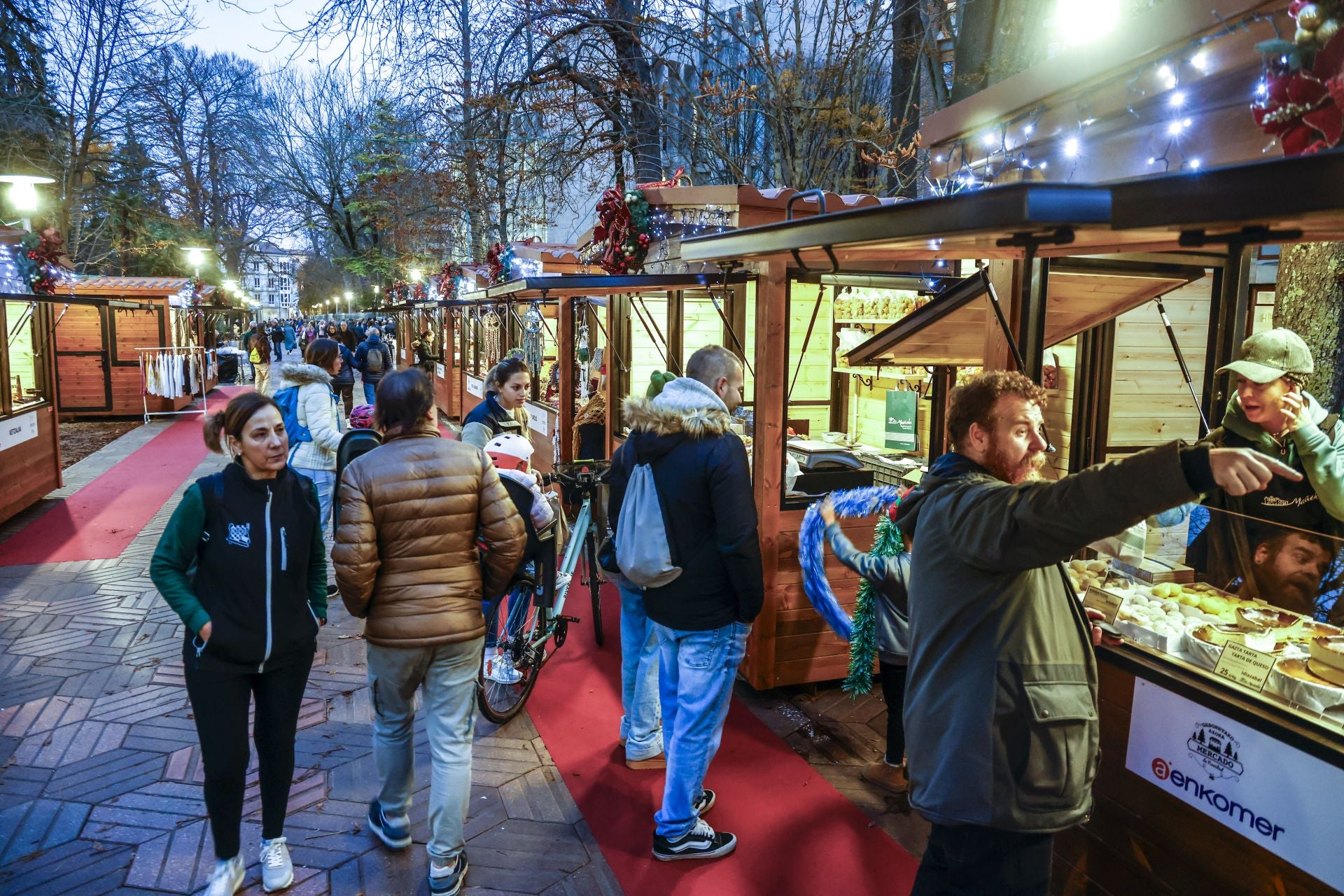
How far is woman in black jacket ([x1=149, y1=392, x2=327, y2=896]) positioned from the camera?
115 inches

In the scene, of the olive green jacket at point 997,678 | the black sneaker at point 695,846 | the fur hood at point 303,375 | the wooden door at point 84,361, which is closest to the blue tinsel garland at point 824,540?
the black sneaker at point 695,846

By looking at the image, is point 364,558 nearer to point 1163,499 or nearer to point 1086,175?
point 1163,499

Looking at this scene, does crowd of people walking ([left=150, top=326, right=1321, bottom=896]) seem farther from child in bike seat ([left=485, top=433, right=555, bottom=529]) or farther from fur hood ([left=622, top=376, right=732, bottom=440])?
child in bike seat ([left=485, top=433, right=555, bottom=529])

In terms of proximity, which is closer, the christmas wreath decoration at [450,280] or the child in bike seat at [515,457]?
the child in bike seat at [515,457]

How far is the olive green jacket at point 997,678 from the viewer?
1.97 metres

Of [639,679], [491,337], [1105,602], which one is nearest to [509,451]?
[639,679]

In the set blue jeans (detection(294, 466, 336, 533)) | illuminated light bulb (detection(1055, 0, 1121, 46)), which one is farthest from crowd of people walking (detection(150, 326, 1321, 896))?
illuminated light bulb (detection(1055, 0, 1121, 46))

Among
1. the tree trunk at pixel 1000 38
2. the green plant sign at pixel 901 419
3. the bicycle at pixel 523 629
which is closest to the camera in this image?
the bicycle at pixel 523 629

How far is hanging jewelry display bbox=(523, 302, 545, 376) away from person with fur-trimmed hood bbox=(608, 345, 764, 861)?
9382 millimetres

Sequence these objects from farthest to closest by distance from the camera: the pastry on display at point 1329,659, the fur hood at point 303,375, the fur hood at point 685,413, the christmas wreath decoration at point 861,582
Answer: the fur hood at point 303,375 → the christmas wreath decoration at point 861,582 → the fur hood at point 685,413 → the pastry on display at point 1329,659

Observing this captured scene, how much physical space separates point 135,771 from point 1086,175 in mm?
6070

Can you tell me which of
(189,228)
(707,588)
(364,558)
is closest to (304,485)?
(364,558)

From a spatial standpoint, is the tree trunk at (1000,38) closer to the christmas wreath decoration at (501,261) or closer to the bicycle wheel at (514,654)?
the christmas wreath decoration at (501,261)

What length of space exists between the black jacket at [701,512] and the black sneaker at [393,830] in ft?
4.36
